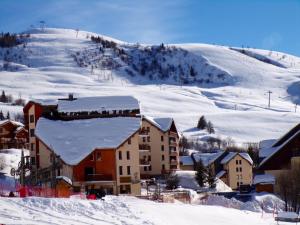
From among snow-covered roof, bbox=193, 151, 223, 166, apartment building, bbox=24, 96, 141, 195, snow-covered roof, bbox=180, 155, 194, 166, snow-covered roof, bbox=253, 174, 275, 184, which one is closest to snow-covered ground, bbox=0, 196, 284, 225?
snow-covered roof, bbox=253, 174, 275, 184

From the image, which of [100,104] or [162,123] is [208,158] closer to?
[162,123]

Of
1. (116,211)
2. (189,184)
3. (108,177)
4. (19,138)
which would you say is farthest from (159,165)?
(116,211)

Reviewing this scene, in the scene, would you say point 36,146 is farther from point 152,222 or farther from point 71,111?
point 152,222

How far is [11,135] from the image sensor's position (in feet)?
328

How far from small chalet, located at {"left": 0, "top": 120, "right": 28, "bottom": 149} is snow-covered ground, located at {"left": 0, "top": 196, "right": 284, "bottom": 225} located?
2630 inches

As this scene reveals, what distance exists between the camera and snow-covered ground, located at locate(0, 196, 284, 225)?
77.4 feet

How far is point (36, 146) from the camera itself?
6044 centimetres

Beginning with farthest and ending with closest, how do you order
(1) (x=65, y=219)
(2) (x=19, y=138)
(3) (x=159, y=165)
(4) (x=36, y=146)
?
1. (2) (x=19, y=138)
2. (3) (x=159, y=165)
3. (4) (x=36, y=146)
4. (1) (x=65, y=219)

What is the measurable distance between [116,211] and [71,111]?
35.1 m

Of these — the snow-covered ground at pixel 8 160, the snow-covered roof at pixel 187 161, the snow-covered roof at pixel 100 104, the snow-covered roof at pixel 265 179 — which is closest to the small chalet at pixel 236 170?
the snow-covered roof at pixel 187 161

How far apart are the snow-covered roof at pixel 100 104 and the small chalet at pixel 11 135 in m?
34.6

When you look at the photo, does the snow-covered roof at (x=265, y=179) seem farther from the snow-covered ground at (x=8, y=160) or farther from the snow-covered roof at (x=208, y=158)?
the snow-covered roof at (x=208, y=158)

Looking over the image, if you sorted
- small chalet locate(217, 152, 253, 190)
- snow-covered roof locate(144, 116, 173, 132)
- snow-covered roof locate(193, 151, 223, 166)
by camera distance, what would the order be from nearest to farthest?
1. snow-covered roof locate(144, 116, 173, 132)
2. small chalet locate(217, 152, 253, 190)
3. snow-covered roof locate(193, 151, 223, 166)

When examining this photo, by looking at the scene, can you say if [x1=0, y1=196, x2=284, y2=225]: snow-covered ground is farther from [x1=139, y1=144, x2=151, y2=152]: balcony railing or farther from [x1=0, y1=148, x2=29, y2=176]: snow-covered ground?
[x1=139, y1=144, x2=151, y2=152]: balcony railing
